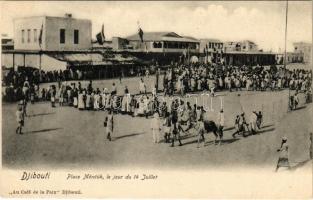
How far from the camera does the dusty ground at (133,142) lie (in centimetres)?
398

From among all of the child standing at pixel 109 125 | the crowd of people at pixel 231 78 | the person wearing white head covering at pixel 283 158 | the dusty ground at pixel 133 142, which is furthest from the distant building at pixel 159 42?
the person wearing white head covering at pixel 283 158

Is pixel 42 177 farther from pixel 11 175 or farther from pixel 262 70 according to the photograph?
pixel 262 70

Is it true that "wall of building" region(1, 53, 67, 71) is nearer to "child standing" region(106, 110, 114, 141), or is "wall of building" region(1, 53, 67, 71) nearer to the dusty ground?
the dusty ground

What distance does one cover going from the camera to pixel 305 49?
4.15 metres

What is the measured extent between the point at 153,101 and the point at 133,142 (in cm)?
40

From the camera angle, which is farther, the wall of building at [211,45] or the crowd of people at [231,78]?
the crowd of people at [231,78]

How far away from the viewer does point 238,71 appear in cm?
429

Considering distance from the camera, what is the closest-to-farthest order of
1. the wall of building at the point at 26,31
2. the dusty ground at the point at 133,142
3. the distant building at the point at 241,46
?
the wall of building at the point at 26,31 < the dusty ground at the point at 133,142 < the distant building at the point at 241,46

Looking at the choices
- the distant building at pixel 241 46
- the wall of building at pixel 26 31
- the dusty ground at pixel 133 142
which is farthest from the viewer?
the distant building at pixel 241 46

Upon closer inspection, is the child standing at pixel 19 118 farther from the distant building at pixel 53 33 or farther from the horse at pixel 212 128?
the horse at pixel 212 128

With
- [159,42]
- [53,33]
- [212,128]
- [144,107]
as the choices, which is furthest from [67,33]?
[212,128]

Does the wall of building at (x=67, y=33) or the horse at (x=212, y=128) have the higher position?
the wall of building at (x=67, y=33)

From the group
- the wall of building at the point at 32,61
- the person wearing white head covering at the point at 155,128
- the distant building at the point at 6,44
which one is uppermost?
the distant building at the point at 6,44

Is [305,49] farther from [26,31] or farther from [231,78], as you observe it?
[26,31]
